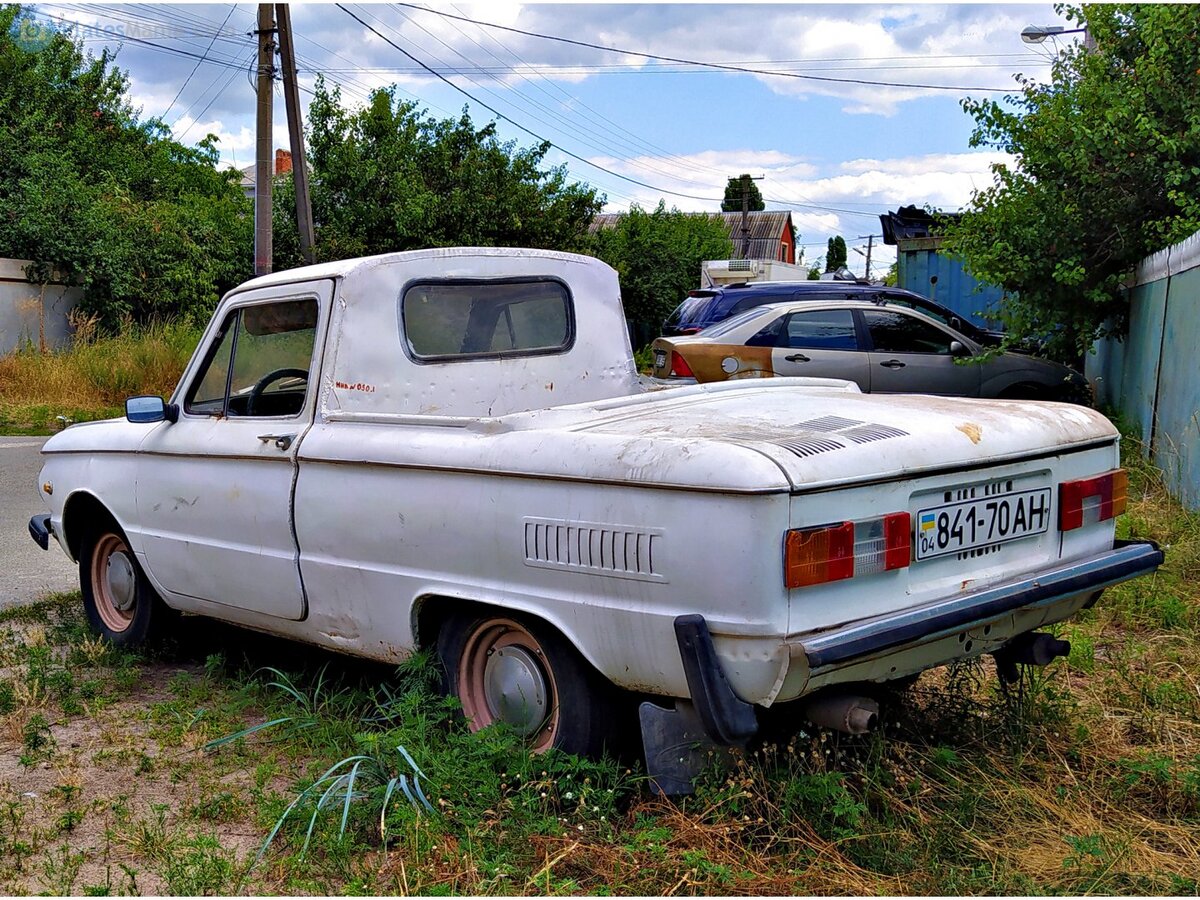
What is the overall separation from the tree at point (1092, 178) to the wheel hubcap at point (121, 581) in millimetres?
7578

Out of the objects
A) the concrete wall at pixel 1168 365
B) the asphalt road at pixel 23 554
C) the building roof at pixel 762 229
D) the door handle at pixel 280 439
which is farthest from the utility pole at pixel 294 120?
the building roof at pixel 762 229

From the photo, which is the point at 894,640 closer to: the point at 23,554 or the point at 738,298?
the point at 23,554

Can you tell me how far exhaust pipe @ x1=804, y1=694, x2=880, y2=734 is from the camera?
321 centimetres

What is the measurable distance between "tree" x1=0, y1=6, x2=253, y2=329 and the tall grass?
191cm

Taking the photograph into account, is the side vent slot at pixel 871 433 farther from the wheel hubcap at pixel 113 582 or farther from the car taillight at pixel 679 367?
the car taillight at pixel 679 367

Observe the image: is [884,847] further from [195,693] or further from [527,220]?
[527,220]

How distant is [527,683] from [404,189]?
72.7 ft

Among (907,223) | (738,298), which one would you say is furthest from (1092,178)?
(907,223)

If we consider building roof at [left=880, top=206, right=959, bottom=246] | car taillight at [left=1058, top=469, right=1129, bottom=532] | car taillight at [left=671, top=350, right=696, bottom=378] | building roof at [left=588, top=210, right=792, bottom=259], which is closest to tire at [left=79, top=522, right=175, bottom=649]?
car taillight at [left=1058, top=469, right=1129, bottom=532]

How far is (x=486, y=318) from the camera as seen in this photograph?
4902 mm

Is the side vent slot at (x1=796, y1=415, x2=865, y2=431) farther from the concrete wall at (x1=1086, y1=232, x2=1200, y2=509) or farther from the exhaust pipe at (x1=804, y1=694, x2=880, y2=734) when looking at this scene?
the concrete wall at (x1=1086, y1=232, x2=1200, y2=509)

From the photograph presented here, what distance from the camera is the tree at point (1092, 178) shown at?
9.07 metres

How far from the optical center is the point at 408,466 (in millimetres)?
3805

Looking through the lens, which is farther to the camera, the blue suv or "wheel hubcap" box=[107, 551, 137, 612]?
the blue suv
